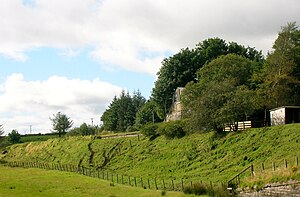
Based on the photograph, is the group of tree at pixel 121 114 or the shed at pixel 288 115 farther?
the group of tree at pixel 121 114

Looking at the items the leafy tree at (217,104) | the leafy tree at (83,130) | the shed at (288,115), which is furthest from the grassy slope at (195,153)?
the leafy tree at (83,130)

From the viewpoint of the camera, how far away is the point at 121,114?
16288cm

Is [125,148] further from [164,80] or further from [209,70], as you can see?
[164,80]

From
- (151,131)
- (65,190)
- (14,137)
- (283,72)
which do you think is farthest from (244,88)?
(14,137)

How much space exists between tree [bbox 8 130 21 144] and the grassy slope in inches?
2001

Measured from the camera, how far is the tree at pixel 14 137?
15244cm

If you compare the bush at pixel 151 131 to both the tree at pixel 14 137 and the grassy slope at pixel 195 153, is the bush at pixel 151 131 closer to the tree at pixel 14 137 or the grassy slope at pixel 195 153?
the grassy slope at pixel 195 153

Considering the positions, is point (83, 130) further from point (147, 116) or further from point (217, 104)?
point (217, 104)

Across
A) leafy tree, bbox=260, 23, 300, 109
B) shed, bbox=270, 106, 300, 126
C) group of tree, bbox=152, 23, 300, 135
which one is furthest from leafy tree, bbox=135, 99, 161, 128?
shed, bbox=270, 106, 300, 126

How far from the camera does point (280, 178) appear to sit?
137 ft

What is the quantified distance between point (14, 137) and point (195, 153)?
324 feet

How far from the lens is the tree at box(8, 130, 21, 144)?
15244cm

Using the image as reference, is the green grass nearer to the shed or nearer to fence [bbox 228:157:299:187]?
fence [bbox 228:157:299:187]

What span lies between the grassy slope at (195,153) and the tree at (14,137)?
50.8 metres
